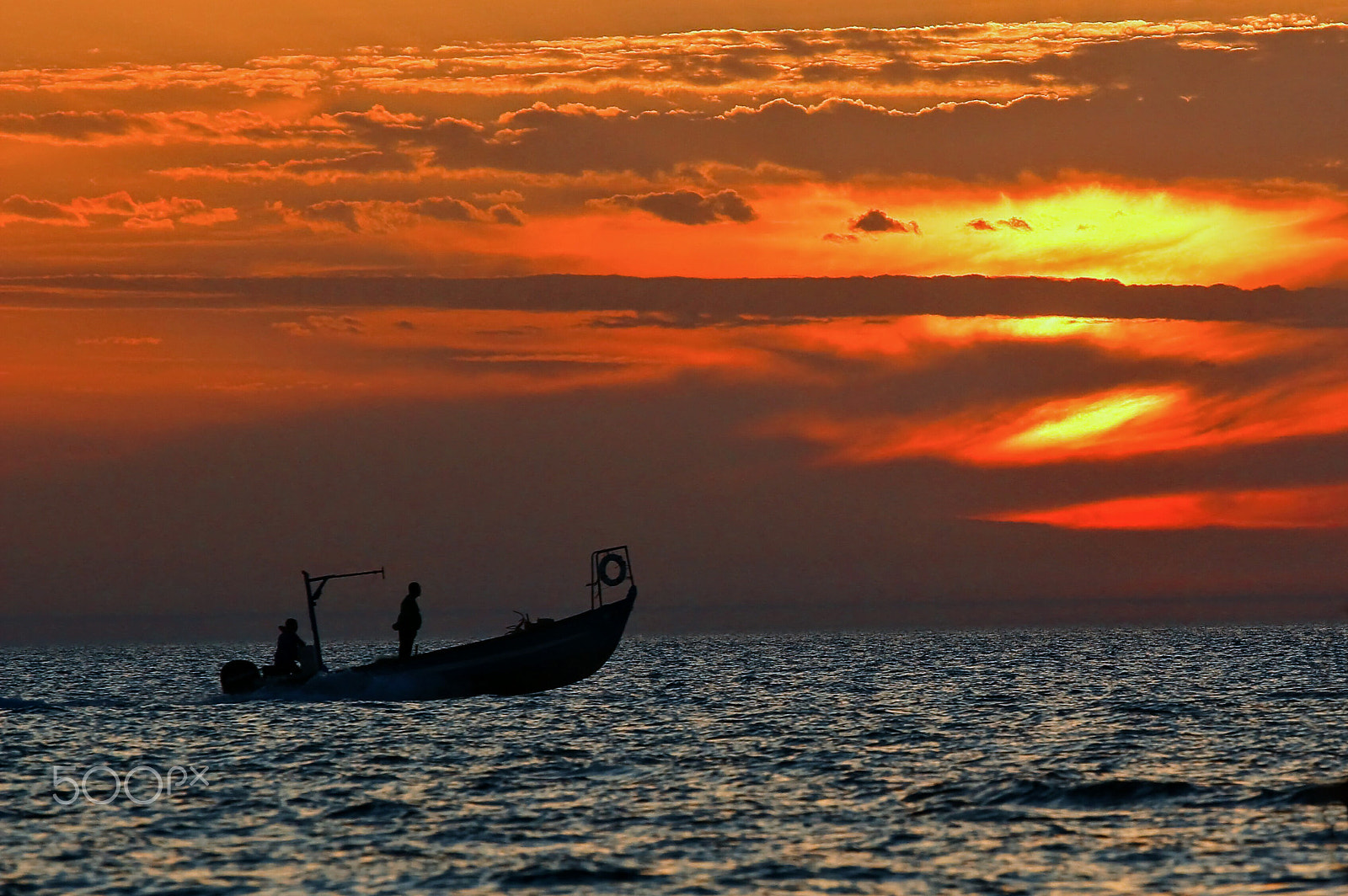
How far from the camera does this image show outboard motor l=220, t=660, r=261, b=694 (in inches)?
2127

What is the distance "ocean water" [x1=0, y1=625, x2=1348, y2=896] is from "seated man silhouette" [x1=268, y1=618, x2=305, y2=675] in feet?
5.60

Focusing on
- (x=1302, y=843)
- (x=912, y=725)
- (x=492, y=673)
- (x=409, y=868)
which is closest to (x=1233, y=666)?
(x=912, y=725)

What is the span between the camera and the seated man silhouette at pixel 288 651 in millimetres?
52531

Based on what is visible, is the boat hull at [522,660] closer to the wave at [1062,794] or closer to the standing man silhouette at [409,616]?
the standing man silhouette at [409,616]

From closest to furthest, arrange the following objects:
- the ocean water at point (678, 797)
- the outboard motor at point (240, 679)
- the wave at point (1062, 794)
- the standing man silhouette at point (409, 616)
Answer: the ocean water at point (678, 797) < the wave at point (1062, 794) < the standing man silhouette at point (409, 616) < the outboard motor at point (240, 679)

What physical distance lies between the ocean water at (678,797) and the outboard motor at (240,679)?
1357 mm

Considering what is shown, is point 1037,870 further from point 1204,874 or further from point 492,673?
point 492,673

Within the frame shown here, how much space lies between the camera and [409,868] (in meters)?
25.6

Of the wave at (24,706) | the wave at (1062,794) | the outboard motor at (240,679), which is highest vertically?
the outboard motor at (240,679)

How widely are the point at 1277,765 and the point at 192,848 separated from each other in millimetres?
23398

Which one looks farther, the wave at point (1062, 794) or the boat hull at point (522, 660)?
the boat hull at point (522, 660)

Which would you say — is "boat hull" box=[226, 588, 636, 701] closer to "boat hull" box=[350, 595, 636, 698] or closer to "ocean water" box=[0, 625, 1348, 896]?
"boat hull" box=[350, 595, 636, 698]

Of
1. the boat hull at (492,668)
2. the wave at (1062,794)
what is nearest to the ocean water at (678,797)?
the wave at (1062,794)

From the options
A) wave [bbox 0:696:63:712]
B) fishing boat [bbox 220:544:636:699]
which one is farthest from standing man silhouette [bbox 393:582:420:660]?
wave [bbox 0:696:63:712]
